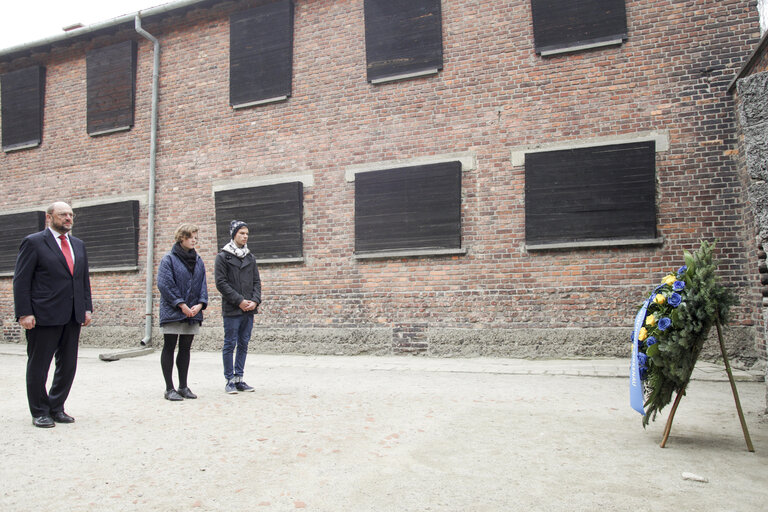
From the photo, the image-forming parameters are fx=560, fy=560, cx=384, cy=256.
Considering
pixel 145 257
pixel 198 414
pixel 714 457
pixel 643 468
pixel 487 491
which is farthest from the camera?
pixel 145 257

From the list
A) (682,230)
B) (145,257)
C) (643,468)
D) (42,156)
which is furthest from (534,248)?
(42,156)

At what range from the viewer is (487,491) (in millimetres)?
2979

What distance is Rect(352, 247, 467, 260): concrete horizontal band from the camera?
8.82 meters

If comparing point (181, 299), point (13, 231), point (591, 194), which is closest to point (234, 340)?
point (181, 299)

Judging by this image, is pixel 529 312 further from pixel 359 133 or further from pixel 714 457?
pixel 714 457

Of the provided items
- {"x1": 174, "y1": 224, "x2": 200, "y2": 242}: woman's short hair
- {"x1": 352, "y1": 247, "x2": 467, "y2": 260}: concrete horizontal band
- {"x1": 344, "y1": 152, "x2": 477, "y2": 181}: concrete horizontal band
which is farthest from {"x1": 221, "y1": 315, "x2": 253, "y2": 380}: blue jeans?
{"x1": 344, "y1": 152, "x2": 477, "y2": 181}: concrete horizontal band

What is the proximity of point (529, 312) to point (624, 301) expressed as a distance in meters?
1.32

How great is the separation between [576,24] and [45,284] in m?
7.87

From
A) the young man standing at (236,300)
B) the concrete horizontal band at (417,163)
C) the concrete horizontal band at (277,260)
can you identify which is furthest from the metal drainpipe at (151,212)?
the young man standing at (236,300)

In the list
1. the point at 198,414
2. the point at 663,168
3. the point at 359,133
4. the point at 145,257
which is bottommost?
the point at 198,414

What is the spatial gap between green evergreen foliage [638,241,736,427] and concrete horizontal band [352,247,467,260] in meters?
4.90

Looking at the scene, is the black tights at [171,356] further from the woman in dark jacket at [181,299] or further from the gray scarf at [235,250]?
the gray scarf at [235,250]

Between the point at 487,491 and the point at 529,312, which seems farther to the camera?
the point at 529,312

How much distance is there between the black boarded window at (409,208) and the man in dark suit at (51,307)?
5.10 metres
